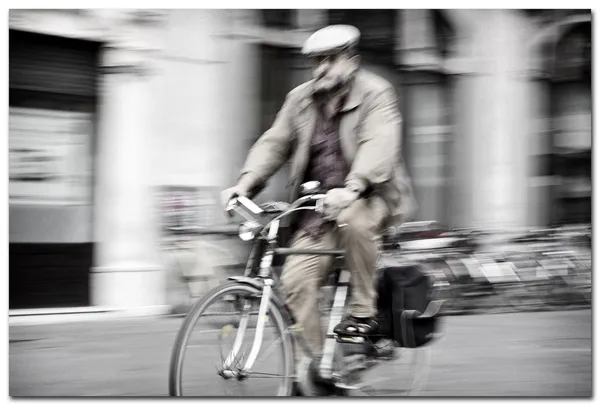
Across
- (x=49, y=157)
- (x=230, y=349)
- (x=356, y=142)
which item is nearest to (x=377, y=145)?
(x=356, y=142)

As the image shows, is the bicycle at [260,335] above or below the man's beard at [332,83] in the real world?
below

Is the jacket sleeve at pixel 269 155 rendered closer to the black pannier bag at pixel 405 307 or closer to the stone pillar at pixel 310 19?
the black pannier bag at pixel 405 307

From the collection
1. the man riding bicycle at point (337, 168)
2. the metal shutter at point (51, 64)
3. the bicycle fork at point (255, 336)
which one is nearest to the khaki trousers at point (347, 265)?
the man riding bicycle at point (337, 168)

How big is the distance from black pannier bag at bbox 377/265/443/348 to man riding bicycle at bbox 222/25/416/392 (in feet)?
0.28

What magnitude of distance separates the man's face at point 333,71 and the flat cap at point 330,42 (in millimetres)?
35

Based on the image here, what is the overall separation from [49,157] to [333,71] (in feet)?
7.06

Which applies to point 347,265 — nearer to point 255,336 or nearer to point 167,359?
point 255,336

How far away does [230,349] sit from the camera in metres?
3.74

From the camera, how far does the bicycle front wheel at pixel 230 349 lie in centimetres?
356

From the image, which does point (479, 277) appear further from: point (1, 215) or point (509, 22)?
point (1, 215)

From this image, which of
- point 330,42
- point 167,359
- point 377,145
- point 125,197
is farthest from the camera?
point 125,197

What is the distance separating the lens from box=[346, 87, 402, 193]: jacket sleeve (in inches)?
151
